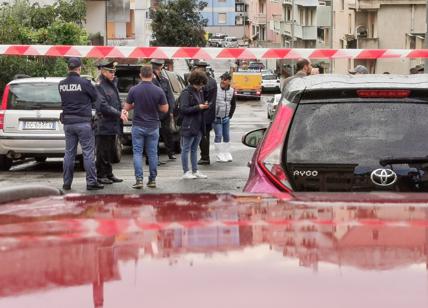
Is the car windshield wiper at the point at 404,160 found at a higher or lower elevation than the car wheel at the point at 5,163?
higher

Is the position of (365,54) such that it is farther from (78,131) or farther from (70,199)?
(70,199)

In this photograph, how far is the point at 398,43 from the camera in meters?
57.9

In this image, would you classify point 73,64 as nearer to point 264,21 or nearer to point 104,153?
point 104,153

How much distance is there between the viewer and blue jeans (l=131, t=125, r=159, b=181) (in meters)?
12.4

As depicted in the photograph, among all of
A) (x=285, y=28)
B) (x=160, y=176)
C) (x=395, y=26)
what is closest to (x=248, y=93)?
(x=395, y=26)

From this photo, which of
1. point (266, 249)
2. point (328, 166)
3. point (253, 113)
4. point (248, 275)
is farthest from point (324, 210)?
point (253, 113)

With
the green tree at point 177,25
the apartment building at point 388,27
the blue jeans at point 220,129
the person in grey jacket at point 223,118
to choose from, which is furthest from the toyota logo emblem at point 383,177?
the green tree at point 177,25

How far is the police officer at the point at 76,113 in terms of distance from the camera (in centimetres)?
1194

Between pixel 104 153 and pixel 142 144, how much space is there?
2.10 ft

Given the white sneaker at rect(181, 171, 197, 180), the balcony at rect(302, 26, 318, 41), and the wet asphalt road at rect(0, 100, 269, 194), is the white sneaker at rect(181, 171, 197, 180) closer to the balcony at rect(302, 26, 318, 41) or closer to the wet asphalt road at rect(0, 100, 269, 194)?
the wet asphalt road at rect(0, 100, 269, 194)

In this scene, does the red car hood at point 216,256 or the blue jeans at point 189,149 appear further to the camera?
the blue jeans at point 189,149

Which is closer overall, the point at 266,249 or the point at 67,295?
the point at 67,295

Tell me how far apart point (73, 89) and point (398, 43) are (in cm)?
4831

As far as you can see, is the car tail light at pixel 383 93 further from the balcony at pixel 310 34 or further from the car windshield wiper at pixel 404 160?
the balcony at pixel 310 34
